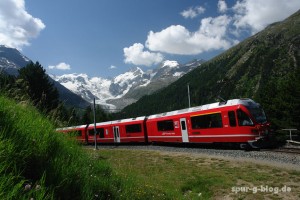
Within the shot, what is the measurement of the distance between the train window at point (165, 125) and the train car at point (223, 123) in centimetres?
35

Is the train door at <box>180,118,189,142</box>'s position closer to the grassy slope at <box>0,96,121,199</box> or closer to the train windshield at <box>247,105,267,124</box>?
the train windshield at <box>247,105,267,124</box>

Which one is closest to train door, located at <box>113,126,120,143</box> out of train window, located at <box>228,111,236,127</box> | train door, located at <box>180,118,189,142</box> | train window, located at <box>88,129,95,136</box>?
train window, located at <box>88,129,95,136</box>

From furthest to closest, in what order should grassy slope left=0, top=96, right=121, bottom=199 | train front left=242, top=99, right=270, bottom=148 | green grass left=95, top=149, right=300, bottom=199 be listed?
1. train front left=242, top=99, right=270, bottom=148
2. green grass left=95, top=149, right=300, bottom=199
3. grassy slope left=0, top=96, right=121, bottom=199

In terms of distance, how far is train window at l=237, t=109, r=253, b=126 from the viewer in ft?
69.2

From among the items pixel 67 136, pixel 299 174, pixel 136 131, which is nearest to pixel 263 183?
pixel 299 174

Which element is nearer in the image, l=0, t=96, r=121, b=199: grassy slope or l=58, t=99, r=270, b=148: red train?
l=0, t=96, r=121, b=199: grassy slope

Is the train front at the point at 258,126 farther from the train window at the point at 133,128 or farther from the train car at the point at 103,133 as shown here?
the train car at the point at 103,133

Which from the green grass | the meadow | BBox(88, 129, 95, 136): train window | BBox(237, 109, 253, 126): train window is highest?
BBox(88, 129, 95, 136): train window

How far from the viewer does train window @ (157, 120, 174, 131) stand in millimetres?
28862

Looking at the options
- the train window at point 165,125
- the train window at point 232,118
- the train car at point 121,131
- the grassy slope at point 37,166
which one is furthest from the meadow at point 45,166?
the train car at point 121,131

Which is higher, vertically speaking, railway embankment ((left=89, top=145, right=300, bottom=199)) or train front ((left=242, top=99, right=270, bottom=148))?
train front ((left=242, top=99, right=270, bottom=148))

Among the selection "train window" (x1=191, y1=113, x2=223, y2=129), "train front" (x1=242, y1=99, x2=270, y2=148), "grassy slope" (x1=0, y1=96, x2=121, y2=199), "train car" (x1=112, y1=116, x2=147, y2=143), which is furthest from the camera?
"train car" (x1=112, y1=116, x2=147, y2=143)

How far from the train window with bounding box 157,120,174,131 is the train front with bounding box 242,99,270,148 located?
8616mm

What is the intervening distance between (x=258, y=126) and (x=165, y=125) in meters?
10.7
